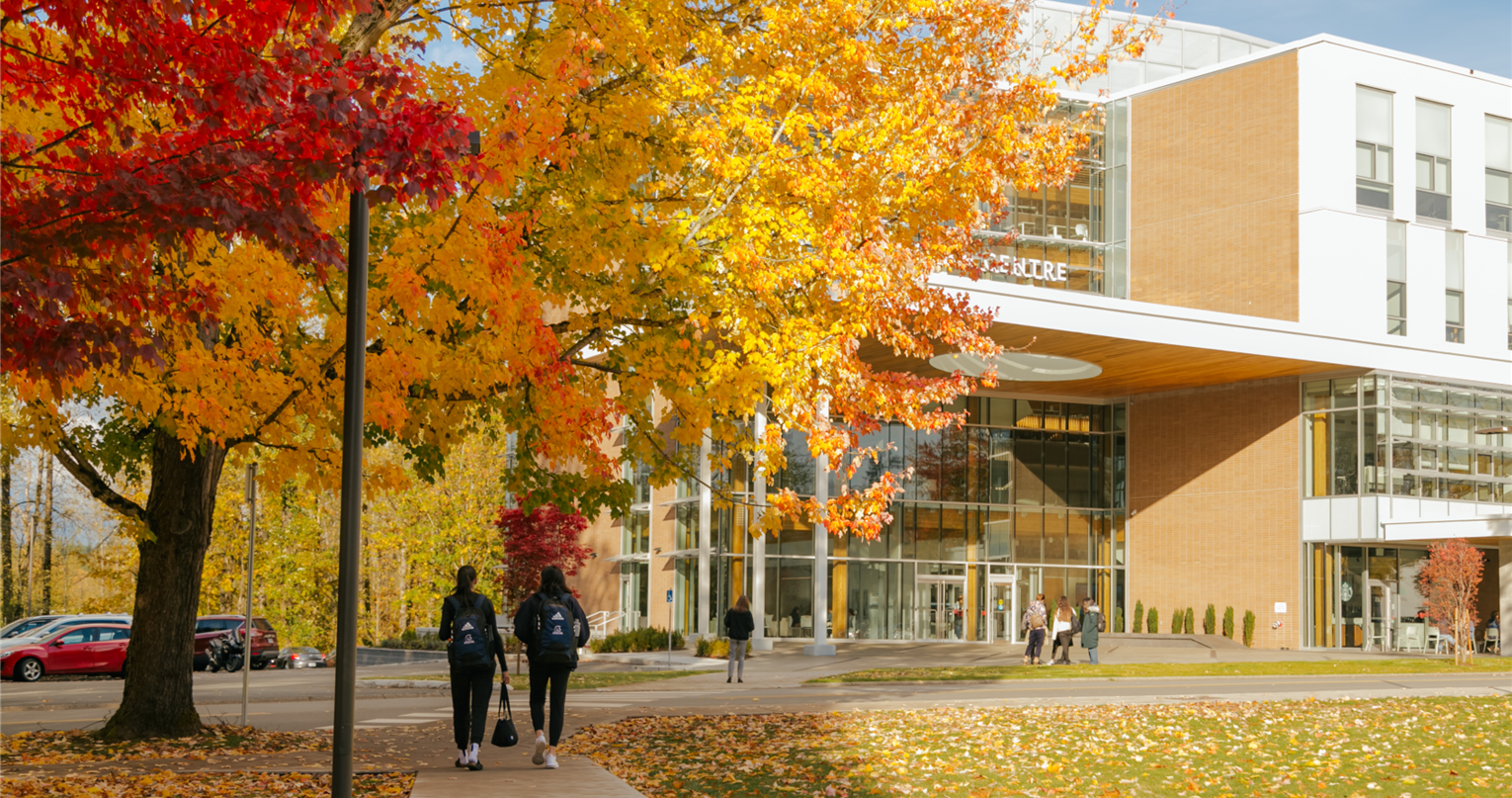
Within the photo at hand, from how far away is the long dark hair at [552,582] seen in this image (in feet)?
36.2

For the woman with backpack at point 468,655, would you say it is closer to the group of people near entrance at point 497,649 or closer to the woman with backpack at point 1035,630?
the group of people near entrance at point 497,649

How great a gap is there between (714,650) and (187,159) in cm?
2986

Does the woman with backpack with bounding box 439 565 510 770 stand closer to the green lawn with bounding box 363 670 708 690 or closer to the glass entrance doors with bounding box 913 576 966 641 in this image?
the green lawn with bounding box 363 670 708 690

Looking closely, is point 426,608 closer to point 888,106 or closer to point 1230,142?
point 1230,142

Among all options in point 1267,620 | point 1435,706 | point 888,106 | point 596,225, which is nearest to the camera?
point 596,225

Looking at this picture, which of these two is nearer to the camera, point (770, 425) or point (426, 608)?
point (770, 425)

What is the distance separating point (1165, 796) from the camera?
9.68 metres

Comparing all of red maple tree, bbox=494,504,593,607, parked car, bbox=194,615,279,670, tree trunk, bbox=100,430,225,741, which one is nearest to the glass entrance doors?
red maple tree, bbox=494,504,593,607

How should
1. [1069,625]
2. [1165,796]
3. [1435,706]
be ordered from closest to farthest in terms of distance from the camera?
[1165,796] < [1435,706] < [1069,625]

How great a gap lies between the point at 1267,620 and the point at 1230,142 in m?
15.5

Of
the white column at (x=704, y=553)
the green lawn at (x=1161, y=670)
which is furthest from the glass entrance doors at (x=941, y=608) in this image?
the green lawn at (x=1161, y=670)

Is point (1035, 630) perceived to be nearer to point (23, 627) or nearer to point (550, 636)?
point (550, 636)

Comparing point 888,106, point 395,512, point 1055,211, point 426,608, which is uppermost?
point 1055,211

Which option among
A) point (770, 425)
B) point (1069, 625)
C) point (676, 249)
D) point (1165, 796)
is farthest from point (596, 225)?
point (1069, 625)
